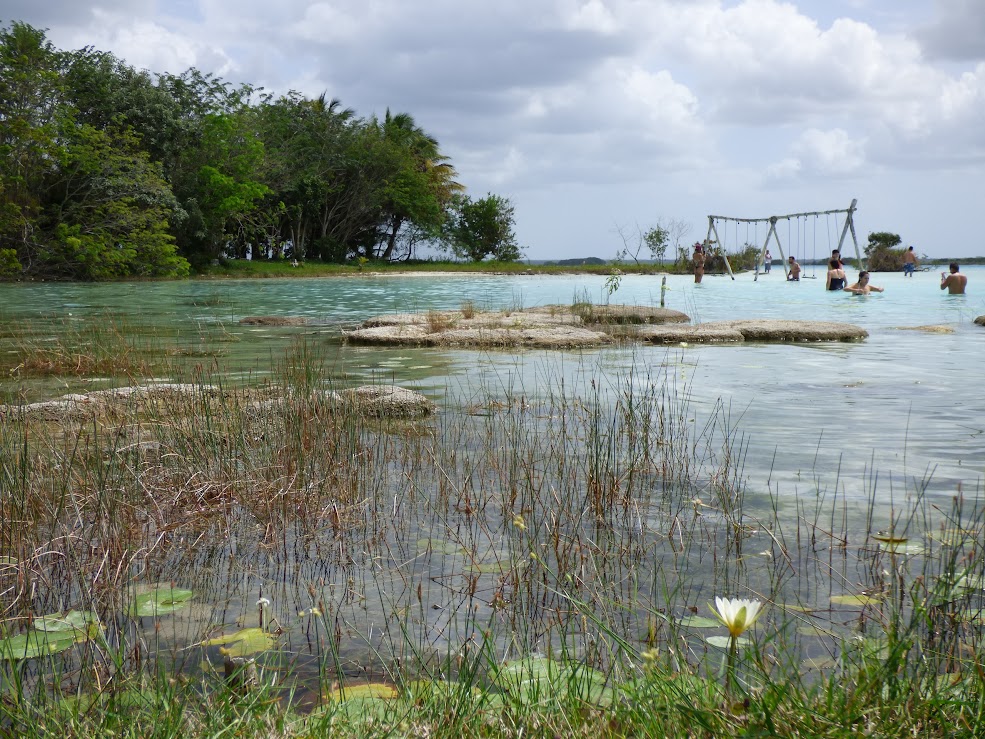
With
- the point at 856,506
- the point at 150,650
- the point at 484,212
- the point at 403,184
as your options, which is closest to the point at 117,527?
the point at 150,650

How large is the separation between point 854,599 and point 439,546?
54.1 inches

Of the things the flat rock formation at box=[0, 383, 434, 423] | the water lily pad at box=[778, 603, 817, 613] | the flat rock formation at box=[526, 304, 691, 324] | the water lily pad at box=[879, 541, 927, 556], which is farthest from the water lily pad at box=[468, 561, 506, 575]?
the flat rock formation at box=[526, 304, 691, 324]

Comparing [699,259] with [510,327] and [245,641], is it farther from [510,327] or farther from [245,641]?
[245,641]

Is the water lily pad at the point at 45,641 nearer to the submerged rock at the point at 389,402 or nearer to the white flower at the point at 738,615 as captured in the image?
the white flower at the point at 738,615

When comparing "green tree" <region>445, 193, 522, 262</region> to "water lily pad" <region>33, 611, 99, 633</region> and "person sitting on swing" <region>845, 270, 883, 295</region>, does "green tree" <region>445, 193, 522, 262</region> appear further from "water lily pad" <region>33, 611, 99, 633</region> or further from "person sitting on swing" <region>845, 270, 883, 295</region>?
"water lily pad" <region>33, 611, 99, 633</region>

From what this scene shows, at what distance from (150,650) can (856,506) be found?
272 centimetres

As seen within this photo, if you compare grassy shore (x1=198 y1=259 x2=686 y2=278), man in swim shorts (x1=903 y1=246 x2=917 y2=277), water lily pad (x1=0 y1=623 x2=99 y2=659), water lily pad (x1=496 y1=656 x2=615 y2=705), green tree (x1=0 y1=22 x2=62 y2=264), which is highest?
green tree (x1=0 y1=22 x2=62 y2=264)

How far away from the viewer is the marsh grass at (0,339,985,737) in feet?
5.42

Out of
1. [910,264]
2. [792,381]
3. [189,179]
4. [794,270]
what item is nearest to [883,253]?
[910,264]

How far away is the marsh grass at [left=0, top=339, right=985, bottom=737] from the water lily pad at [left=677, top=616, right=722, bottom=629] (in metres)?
0.02

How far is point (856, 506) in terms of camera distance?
3.47 m

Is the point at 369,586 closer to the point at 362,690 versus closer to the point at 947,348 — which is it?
the point at 362,690

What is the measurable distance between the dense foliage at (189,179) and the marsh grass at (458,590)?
1063 inches

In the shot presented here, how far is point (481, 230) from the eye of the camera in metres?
52.2
